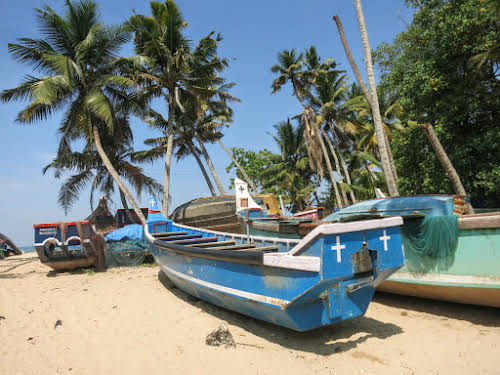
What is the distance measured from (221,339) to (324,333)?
164 centimetres

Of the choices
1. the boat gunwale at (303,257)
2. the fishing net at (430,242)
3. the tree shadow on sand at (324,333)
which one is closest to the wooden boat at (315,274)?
the boat gunwale at (303,257)

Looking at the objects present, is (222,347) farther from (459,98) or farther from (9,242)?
(9,242)

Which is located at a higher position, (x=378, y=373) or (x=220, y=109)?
(x=220, y=109)

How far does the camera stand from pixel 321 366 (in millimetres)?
4051

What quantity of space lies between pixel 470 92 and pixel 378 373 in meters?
11.5

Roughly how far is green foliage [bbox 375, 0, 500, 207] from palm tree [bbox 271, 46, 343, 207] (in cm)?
835

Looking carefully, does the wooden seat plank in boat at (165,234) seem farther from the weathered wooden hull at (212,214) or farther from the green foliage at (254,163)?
the green foliage at (254,163)

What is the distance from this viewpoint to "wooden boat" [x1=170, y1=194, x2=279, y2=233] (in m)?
15.1

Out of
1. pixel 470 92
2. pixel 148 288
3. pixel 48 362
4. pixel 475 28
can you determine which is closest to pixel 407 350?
pixel 48 362

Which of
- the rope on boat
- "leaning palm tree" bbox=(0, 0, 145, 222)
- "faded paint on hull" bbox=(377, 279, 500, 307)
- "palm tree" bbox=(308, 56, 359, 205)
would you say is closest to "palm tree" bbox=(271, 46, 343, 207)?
"palm tree" bbox=(308, 56, 359, 205)

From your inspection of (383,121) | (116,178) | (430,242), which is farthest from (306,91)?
(430,242)

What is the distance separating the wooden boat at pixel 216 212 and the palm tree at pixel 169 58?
5.49ft

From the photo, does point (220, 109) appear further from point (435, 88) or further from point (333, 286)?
point (333, 286)

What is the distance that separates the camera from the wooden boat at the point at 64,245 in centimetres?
1042
